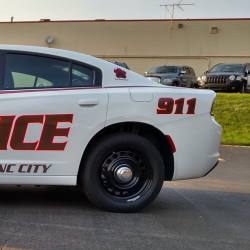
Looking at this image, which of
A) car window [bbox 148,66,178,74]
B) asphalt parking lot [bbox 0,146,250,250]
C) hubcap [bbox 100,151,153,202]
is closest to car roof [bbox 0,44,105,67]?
hubcap [bbox 100,151,153,202]

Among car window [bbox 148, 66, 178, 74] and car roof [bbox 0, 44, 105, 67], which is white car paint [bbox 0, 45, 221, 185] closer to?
car roof [bbox 0, 44, 105, 67]

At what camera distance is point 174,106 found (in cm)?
475

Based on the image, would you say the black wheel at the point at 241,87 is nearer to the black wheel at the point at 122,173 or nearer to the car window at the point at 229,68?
the car window at the point at 229,68

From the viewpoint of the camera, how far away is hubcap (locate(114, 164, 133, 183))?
4711 millimetres

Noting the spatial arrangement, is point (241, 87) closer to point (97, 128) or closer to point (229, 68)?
point (229, 68)

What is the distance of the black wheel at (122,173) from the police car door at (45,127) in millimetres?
168

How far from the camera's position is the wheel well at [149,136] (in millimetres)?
4712

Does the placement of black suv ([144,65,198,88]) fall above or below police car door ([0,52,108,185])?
above

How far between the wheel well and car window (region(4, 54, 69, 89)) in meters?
0.67

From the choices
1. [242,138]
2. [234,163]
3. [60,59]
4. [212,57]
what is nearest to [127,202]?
[60,59]

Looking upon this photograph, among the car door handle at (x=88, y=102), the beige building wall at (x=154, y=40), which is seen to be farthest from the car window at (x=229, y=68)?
the car door handle at (x=88, y=102)

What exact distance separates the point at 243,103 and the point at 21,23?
931 inches

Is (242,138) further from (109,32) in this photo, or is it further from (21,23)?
(21,23)

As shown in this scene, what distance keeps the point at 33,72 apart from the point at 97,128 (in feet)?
3.05
